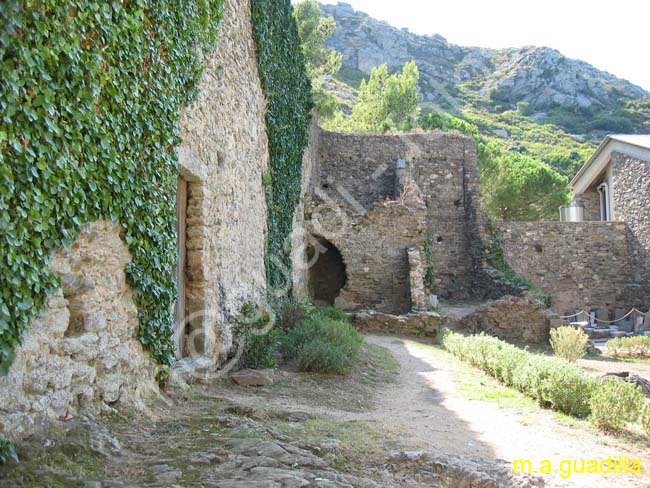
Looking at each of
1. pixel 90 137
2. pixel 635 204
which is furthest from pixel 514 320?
pixel 90 137

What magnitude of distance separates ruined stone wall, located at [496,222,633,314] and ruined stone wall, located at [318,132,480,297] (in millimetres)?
1824

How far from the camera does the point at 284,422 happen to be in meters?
4.62

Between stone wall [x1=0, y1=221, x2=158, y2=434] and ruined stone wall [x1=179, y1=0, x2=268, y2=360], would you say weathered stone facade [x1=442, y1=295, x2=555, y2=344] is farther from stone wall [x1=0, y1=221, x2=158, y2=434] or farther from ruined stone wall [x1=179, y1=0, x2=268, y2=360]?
stone wall [x1=0, y1=221, x2=158, y2=434]

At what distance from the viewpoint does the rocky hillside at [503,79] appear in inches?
2452

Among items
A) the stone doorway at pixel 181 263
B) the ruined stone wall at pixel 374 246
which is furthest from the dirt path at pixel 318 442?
the ruined stone wall at pixel 374 246

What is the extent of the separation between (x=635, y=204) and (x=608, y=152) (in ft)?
9.10

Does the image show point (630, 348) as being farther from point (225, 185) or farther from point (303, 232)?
point (225, 185)

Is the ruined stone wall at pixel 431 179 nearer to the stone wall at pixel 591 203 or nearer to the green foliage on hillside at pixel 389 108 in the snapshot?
the stone wall at pixel 591 203

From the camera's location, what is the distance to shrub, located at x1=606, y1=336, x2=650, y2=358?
1298cm

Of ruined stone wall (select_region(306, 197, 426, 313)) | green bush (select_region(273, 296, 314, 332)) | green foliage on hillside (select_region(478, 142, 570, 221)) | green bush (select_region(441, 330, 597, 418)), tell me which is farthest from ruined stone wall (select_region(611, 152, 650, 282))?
green bush (select_region(273, 296, 314, 332))

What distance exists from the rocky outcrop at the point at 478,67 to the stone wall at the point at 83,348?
63.8 meters

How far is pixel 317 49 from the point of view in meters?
22.8

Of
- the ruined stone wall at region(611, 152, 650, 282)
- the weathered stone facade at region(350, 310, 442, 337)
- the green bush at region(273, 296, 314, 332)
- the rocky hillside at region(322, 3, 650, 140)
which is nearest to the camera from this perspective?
the green bush at region(273, 296, 314, 332)

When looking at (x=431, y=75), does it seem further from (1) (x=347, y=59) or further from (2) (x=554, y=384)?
(2) (x=554, y=384)
